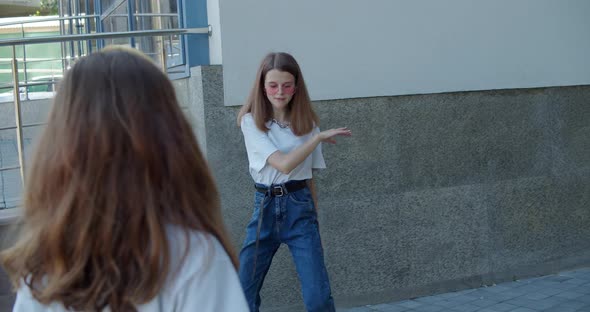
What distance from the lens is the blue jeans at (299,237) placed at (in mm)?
3621

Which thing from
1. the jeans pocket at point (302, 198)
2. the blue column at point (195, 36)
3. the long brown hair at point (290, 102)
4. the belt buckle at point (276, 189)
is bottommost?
the jeans pocket at point (302, 198)

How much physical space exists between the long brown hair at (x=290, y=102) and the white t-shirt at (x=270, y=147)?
3cm

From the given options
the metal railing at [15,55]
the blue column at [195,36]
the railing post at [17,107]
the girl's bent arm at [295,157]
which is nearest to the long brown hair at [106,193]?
the girl's bent arm at [295,157]

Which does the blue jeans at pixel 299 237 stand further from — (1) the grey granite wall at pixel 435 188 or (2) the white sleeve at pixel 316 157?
(1) the grey granite wall at pixel 435 188

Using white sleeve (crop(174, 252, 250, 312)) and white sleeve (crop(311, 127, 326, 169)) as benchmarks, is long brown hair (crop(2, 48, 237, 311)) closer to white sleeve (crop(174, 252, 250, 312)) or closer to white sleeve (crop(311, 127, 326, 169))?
white sleeve (crop(174, 252, 250, 312))

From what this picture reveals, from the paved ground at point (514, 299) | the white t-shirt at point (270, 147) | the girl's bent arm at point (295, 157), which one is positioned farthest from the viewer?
the paved ground at point (514, 299)

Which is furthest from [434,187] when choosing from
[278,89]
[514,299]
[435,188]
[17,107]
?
[17,107]

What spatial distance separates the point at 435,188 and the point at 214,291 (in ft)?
14.0

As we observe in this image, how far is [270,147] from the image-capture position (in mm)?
3646

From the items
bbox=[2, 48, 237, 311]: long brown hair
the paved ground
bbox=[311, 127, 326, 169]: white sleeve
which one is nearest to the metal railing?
bbox=[311, 127, 326, 169]: white sleeve

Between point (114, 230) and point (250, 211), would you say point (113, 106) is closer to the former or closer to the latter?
point (114, 230)

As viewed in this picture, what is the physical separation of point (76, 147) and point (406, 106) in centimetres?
417

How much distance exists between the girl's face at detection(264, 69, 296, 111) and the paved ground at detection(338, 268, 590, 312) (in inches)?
79.6

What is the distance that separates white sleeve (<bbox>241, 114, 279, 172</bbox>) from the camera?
12.0 ft
